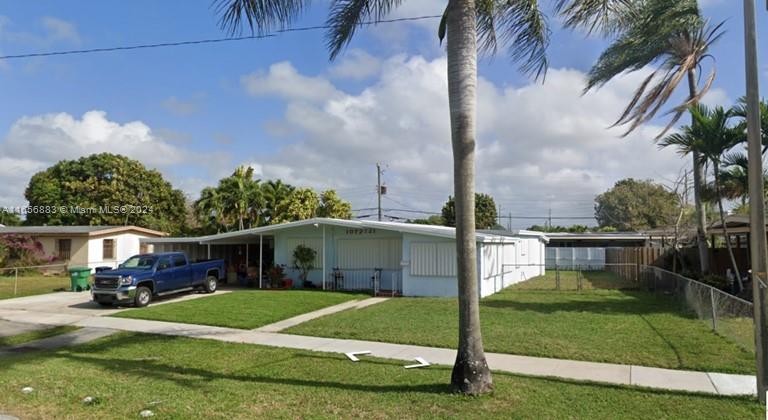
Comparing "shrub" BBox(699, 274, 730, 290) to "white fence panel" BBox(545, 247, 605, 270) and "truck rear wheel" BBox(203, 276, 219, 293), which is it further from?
"white fence panel" BBox(545, 247, 605, 270)

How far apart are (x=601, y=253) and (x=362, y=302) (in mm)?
25879

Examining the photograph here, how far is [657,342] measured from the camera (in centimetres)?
1016

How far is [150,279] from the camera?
1748cm

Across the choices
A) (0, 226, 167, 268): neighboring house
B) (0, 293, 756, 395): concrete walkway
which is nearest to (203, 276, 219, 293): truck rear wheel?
(0, 293, 756, 395): concrete walkway

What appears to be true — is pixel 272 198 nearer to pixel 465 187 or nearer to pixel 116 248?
pixel 116 248

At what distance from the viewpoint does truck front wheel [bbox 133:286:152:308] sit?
16812 mm

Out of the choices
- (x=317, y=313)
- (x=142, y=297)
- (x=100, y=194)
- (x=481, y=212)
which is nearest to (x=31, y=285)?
(x=142, y=297)

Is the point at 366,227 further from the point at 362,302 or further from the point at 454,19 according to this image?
the point at 454,19

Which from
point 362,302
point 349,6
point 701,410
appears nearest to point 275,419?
point 701,410

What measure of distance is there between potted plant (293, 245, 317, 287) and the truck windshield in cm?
573

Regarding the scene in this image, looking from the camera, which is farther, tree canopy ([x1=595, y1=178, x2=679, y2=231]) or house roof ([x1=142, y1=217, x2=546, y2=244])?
tree canopy ([x1=595, y1=178, x2=679, y2=231])

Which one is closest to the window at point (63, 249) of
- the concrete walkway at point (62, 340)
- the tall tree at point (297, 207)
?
the tall tree at point (297, 207)

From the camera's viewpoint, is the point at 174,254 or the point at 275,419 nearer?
the point at 275,419

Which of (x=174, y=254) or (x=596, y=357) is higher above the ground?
(x=174, y=254)
